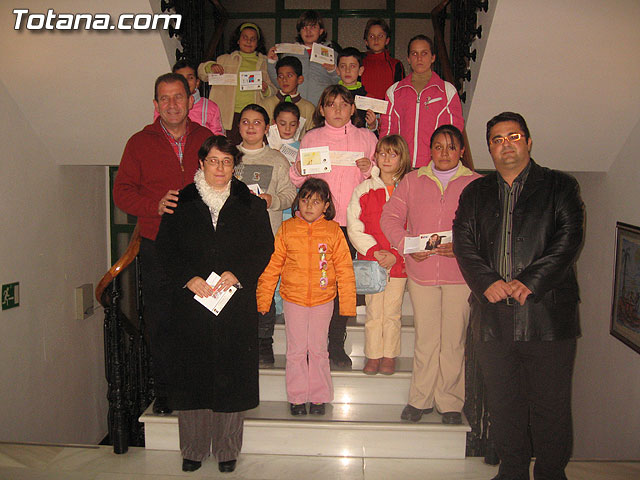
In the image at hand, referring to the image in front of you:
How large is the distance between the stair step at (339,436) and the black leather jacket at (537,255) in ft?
2.63

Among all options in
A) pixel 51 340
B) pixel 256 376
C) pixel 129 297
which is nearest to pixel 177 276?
pixel 256 376

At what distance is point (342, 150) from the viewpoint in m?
3.41

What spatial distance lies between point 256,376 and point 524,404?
133 cm

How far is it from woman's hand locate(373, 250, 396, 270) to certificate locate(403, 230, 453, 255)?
0.23m

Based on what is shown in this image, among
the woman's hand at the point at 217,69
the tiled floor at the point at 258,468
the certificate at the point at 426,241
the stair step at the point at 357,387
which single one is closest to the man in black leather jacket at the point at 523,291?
the certificate at the point at 426,241

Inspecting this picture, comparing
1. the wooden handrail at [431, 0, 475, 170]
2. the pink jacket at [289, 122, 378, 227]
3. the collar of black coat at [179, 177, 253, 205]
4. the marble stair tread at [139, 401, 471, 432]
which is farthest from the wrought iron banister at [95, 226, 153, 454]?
the wooden handrail at [431, 0, 475, 170]

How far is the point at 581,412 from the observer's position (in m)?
4.82

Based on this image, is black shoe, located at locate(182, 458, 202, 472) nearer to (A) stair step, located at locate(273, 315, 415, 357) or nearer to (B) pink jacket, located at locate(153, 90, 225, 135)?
(A) stair step, located at locate(273, 315, 415, 357)

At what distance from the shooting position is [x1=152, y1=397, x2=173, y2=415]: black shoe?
313cm

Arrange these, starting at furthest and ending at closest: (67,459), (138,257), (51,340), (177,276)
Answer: (51,340) < (138,257) < (67,459) < (177,276)

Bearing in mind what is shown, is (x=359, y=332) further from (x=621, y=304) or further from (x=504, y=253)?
(x=621, y=304)

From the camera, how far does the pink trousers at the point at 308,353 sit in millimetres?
3039

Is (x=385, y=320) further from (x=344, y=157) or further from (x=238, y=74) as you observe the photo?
(x=238, y=74)

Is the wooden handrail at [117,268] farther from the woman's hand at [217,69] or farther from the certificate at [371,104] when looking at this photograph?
the woman's hand at [217,69]
